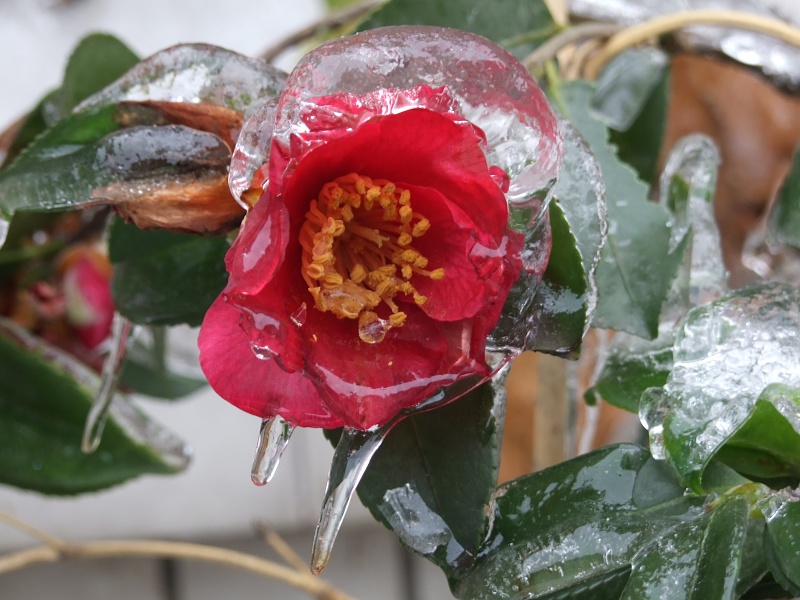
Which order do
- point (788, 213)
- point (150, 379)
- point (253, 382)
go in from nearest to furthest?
1. point (253, 382)
2. point (788, 213)
3. point (150, 379)

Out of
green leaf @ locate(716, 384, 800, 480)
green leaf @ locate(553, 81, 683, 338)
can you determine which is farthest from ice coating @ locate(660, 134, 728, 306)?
green leaf @ locate(716, 384, 800, 480)

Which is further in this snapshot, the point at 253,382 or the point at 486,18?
the point at 486,18

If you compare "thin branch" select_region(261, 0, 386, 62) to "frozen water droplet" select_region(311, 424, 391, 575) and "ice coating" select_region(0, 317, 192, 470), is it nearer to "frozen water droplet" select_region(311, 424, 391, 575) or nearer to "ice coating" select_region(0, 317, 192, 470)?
"ice coating" select_region(0, 317, 192, 470)

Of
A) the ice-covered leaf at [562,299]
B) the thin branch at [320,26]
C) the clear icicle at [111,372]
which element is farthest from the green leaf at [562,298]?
the thin branch at [320,26]

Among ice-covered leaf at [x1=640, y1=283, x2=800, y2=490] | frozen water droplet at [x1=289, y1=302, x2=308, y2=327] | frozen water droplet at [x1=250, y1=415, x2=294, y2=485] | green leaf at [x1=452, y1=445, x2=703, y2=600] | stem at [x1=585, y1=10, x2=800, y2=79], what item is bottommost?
green leaf at [x1=452, y1=445, x2=703, y2=600]

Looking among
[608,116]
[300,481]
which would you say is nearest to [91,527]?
[300,481]

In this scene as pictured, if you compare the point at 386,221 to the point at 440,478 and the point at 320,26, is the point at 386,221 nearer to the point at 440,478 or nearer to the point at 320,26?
the point at 440,478

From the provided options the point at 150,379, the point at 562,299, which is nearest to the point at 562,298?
the point at 562,299

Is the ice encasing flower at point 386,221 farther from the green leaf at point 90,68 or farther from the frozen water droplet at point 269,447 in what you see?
the green leaf at point 90,68
